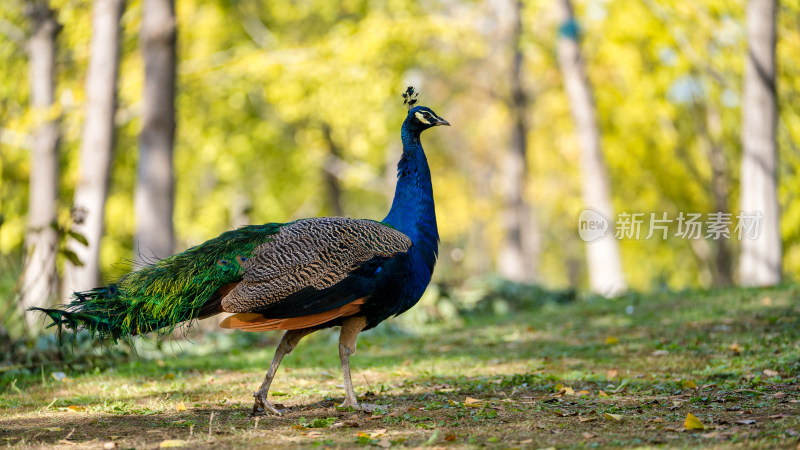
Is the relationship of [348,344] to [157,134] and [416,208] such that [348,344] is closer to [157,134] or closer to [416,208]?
[416,208]

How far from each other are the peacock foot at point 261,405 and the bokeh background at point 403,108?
25.6ft

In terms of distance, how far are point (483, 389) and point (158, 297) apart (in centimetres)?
266

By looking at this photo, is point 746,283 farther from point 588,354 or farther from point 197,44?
point 197,44

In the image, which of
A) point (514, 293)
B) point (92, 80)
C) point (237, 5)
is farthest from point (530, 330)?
point (237, 5)

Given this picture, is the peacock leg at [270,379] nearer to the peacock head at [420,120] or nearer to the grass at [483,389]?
the grass at [483,389]

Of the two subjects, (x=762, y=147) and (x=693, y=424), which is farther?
(x=762, y=147)

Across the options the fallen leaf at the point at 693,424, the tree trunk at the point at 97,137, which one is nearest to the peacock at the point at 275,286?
the fallen leaf at the point at 693,424

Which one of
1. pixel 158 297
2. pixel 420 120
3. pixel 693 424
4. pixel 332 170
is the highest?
pixel 332 170

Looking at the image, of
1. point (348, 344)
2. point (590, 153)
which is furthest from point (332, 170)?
point (348, 344)

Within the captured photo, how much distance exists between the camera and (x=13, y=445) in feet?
15.0

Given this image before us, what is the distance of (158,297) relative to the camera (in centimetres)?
535

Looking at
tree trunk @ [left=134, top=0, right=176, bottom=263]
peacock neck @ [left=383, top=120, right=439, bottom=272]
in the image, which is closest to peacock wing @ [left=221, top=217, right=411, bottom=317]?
peacock neck @ [left=383, top=120, right=439, bottom=272]

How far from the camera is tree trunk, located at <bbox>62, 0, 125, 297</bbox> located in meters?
12.5

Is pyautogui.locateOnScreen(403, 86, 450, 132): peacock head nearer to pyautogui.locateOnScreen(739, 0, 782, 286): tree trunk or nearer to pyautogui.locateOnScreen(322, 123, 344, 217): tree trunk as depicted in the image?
pyautogui.locateOnScreen(739, 0, 782, 286): tree trunk
